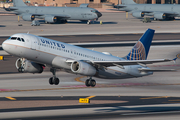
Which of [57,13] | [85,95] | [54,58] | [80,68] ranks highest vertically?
[57,13]

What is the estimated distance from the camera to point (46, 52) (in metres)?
51.7

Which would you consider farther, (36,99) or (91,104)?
(36,99)

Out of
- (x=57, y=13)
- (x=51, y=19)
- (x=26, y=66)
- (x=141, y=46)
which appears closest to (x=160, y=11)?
(x=57, y=13)

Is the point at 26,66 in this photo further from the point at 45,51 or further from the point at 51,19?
the point at 51,19

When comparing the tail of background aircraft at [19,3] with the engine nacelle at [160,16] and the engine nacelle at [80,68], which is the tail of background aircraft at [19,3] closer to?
the engine nacelle at [160,16]

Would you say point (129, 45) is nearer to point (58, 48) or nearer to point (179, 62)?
point (179, 62)

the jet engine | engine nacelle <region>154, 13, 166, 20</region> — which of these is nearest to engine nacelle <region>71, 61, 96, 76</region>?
the jet engine

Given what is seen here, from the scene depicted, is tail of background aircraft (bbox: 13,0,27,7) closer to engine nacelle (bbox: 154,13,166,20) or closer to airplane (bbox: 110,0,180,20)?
airplane (bbox: 110,0,180,20)

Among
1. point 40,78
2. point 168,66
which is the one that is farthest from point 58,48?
point 168,66

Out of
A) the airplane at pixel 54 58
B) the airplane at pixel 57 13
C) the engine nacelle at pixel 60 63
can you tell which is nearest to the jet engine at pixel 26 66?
the airplane at pixel 54 58

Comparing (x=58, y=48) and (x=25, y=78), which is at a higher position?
(x=58, y=48)

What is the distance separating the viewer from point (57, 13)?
565 feet

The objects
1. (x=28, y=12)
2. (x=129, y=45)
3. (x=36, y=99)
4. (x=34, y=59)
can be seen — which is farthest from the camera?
(x=28, y=12)

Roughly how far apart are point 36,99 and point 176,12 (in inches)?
5676
